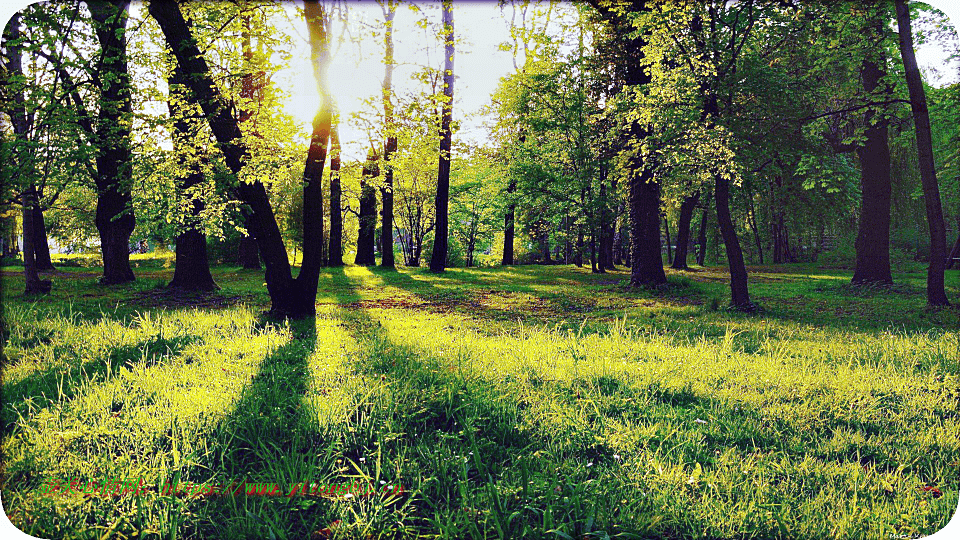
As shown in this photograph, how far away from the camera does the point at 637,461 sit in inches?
93.7

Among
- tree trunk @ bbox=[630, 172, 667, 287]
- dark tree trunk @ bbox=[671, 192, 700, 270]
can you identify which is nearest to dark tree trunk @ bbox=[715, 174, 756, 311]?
tree trunk @ bbox=[630, 172, 667, 287]

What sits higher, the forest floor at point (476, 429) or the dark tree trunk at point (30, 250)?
the dark tree trunk at point (30, 250)

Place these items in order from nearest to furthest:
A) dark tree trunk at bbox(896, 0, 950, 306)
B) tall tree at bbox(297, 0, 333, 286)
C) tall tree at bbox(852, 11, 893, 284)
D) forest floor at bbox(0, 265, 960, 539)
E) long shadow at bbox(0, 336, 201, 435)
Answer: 1. forest floor at bbox(0, 265, 960, 539)
2. long shadow at bbox(0, 336, 201, 435)
3. dark tree trunk at bbox(896, 0, 950, 306)
4. tall tree at bbox(852, 11, 893, 284)
5. tall tree at bbox(297, 0, 333, 286)

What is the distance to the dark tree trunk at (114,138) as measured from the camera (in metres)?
4.33

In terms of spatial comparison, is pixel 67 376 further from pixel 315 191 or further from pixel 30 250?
pixel 30 250

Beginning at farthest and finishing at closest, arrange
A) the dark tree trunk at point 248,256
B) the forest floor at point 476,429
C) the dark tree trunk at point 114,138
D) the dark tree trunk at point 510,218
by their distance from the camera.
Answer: the dark tree trunk at point 510,218 → the dark tree trunk at point 248,256 → the dark tree trunk at point 114,138 → the forest floor at point 476,429

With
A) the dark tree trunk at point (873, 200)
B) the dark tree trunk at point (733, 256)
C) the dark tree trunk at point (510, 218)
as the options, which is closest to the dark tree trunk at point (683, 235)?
the dark tree trunk at point (510, 218)

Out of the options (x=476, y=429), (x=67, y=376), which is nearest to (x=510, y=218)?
(x=67, y=376)

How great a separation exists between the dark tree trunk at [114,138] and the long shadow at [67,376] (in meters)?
1.78

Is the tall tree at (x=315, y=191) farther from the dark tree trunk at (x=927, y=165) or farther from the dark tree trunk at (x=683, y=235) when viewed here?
the dark tree trunk at (x=683, y=235)

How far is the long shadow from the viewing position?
2819 mm

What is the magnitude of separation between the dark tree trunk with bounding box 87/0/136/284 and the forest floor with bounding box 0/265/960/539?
1.91m

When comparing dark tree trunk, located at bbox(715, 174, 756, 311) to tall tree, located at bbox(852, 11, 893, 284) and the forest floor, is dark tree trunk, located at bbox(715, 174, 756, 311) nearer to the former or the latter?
tall tree, located at bbox(852, 11, 893, 284)

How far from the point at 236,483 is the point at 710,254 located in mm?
26913
